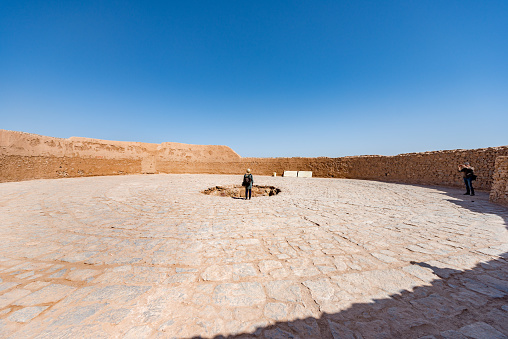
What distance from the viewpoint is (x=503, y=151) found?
10234 millimetres

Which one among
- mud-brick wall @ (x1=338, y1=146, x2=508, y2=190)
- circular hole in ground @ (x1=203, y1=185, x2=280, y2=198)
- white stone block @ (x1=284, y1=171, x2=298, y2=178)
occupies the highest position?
mud-brick wall @ (x1=338, y1=146, x2=508, y2=190)

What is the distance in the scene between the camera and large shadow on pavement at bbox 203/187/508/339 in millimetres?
1637

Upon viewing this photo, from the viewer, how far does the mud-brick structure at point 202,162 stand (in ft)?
36.7

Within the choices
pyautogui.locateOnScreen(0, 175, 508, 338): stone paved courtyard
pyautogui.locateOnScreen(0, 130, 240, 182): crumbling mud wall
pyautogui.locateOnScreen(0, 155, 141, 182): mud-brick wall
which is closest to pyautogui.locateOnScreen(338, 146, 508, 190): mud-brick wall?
pyautogui.locateOnScreen(0, 175, 508, 338): stone paved courtyard

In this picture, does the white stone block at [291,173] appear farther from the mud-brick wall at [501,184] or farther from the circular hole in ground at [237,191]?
the mud-brick wall at [501,184]

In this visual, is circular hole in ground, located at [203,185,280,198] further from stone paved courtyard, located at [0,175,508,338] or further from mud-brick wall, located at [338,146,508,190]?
mud-brick wall, located at [338,146,508,190]

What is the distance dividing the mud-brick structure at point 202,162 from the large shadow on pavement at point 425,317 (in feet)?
26.4

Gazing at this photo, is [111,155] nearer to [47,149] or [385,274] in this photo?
[47,149]

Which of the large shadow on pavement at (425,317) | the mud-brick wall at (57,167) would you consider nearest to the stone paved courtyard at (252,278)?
the large shadow on pavement at (425,317)

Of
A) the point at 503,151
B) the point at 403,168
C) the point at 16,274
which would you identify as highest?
the point at 503,151

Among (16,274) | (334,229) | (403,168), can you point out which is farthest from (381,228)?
(403,168)

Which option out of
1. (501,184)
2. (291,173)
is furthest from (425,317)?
(291,173)

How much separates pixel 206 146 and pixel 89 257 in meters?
23.1

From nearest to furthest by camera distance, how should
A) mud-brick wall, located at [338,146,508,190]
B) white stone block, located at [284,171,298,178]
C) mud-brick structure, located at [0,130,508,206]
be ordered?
mud-brick wall, located at [338,146,508,190], mud-brick structure, located at [0,130,508,206], white stone block, located at [284,171,298,178]
